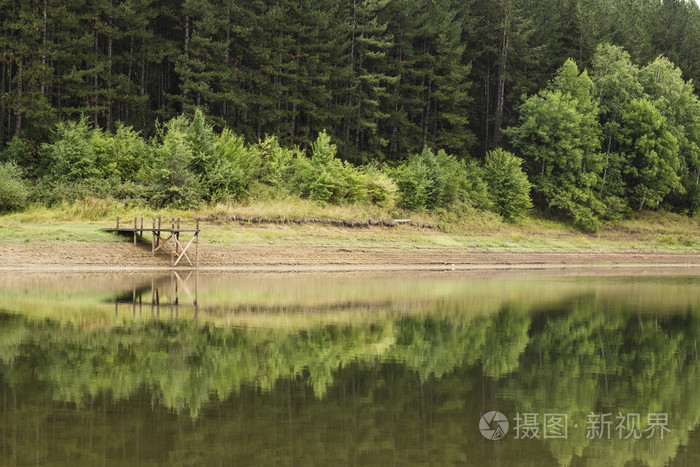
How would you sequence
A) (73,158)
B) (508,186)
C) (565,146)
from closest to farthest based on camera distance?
1. (73,158)
2. (508,186)
3. (565,146)

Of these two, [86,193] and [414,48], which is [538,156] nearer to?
[414,48]

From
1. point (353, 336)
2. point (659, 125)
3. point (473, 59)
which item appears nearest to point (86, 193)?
point (353, 336)

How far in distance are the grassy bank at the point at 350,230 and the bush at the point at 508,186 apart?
136 centimetres

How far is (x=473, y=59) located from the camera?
245 feet

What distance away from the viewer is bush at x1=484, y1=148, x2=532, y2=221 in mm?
61344

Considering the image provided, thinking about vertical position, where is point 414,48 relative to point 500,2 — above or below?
below

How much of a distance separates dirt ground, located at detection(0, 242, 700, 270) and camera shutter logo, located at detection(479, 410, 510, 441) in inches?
1121

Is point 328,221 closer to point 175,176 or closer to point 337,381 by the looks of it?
point 175,176

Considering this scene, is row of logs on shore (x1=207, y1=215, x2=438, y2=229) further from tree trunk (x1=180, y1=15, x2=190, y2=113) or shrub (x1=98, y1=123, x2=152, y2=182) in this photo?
tree trunk (x1=180, y1=15, x2=190, y2=113)

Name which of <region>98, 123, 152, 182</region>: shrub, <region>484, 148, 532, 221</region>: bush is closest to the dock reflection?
<region>98, 123, 152, 182</region>: shrub

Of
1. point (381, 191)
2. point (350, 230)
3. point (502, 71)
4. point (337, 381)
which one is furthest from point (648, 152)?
point (337, 381)

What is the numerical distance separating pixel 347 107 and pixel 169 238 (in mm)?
29672

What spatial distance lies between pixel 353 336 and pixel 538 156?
50.6 metres

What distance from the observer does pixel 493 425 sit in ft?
36.1
